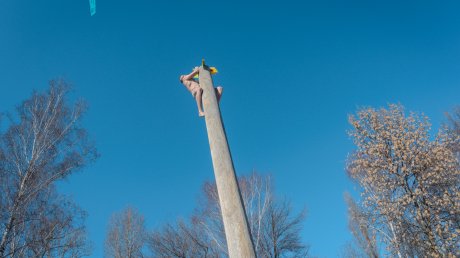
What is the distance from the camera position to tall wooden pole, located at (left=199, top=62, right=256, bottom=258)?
7.61ft

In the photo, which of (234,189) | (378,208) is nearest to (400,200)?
(378,208)

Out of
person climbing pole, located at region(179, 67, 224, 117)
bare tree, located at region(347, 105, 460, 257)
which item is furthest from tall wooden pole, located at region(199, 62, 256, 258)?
bare tree, located at region(347, 105, 460, 257)

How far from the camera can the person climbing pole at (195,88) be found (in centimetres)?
338

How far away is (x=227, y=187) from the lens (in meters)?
2.60

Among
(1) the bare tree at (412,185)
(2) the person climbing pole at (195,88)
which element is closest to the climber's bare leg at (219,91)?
(2) the person climbing pole at (195,88)

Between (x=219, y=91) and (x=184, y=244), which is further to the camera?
(x=184, y=244)

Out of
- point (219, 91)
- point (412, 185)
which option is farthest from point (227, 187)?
point (412, 185)

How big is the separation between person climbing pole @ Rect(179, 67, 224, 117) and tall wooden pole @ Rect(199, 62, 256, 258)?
0.08m

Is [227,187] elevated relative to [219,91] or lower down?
lower down

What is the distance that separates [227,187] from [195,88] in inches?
50.6

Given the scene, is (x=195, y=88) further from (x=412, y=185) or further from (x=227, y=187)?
(x=412, y=185)

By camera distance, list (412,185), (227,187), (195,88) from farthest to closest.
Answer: (412,185)
(195,88)
(227,187)

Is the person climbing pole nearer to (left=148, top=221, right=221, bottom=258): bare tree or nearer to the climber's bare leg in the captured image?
the climber's bare leg

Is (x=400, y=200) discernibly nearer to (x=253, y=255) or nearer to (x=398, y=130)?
(x=398, y=130)
